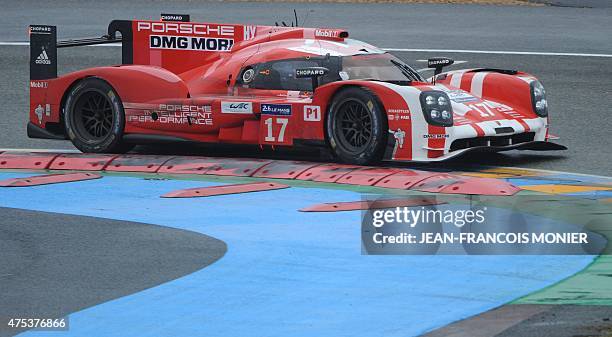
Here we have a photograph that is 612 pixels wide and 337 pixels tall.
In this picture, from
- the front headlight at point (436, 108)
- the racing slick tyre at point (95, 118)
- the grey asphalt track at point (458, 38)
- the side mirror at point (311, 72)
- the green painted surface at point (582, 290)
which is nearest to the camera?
the green painted surface at point (582, 290)

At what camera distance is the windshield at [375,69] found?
38.2 ft

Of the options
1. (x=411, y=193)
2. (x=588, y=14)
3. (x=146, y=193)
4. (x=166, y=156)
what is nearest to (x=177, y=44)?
(x=166, y=156)

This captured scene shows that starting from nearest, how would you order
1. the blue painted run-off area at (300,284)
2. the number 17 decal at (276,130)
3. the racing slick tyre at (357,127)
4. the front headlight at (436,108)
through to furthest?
the blue painted run-off area at (300,284) → the front headlight at (436,108) → the racing slick tyre at (357,127) → the number 17 decal at (276,130)

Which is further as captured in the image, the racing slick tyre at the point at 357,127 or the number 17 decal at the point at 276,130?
the number 17 decal at the point at 276,130

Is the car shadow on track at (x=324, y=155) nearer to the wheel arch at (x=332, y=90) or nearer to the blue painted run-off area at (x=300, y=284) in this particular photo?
the wheel arch at (x=332, y=90)

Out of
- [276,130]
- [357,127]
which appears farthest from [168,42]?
[357,127]

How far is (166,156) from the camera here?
39.7ft

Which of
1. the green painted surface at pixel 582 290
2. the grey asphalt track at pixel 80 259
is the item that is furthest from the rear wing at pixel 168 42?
the green painted surface at pixel 582 290

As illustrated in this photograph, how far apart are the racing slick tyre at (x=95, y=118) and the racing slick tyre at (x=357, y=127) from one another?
2.23 metres

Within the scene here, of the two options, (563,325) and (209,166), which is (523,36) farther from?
(563,325)

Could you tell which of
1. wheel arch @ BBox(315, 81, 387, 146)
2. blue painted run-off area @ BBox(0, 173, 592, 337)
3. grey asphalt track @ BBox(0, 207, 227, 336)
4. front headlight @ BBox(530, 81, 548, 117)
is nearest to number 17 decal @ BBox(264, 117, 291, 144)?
wheel arch @ BBox(315, 81, 387, 146)

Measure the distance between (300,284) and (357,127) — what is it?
3.93 meters

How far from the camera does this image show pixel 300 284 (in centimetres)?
741

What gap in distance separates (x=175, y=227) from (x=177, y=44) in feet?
14.1
